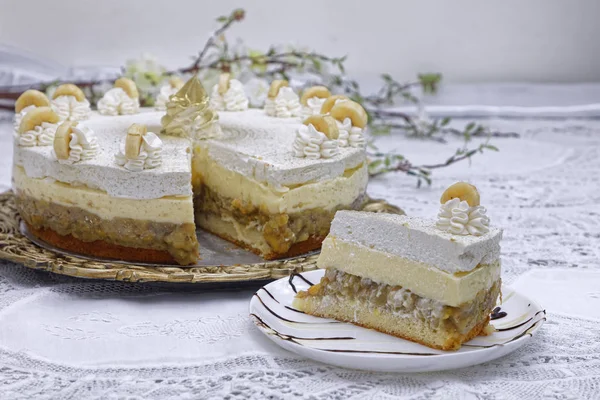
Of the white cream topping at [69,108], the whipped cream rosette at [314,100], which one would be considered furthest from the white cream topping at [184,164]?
the whipped cream rosette at [314,100]

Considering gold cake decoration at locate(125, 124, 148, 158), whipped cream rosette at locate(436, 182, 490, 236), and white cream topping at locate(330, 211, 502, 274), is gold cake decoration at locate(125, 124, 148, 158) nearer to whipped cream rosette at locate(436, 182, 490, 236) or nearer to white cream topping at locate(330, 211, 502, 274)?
white cream topping at locate(330, 211, 502, 274)

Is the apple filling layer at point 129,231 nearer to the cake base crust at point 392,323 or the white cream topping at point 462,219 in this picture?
the cake base crust at point 392,323

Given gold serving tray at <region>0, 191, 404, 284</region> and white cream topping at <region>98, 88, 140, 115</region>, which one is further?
white cream topping at <region>98, 88, 140, 115</region>

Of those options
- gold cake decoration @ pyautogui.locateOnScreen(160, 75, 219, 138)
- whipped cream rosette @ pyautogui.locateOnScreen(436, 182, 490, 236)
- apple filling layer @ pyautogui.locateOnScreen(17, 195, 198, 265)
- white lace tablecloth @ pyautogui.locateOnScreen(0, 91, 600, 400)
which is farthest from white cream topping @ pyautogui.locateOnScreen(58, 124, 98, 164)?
whipped cream rosette @ pyautogui.locateOnScreen(436, 182, 490, 236)

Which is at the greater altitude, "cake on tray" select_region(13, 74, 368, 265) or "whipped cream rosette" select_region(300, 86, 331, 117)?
"whipped cream rosette" select_region(300, 86, 331, 117)

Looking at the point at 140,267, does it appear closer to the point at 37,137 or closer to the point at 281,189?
the point at 281,189

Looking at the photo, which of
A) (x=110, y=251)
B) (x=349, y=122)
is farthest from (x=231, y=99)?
(x=110, y=251)

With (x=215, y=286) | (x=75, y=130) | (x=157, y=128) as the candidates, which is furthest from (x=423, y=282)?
(x=157, y=128)
